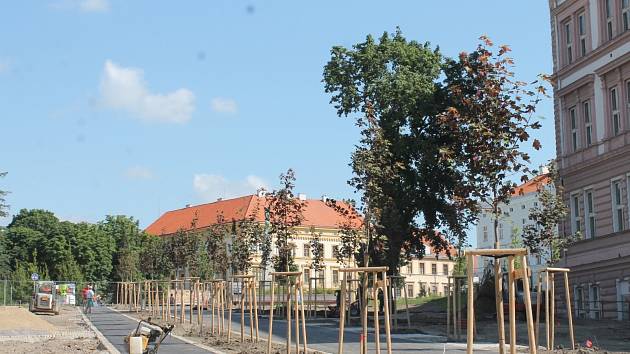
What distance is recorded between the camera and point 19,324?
38.3m

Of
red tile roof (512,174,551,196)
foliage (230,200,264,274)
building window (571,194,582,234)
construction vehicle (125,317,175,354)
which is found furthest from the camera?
foliage (230,200,264,274)

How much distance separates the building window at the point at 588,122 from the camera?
41.3 metres

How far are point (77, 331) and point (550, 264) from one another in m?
18.5

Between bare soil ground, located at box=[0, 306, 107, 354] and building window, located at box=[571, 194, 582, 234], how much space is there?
2273 cm

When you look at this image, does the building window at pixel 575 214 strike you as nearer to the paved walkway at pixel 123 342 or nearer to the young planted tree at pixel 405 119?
the young planted tree at pixel 405 119

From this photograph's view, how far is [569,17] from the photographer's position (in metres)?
43.6

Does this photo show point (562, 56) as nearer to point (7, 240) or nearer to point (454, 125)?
point (454, 125)

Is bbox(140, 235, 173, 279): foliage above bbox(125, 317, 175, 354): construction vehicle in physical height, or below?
above

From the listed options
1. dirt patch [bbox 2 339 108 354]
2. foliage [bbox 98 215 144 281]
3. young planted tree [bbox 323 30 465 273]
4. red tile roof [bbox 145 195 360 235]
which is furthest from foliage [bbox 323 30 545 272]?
red tile roof [bbox 145 195 360 235]

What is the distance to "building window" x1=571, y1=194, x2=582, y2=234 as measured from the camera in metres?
42.4

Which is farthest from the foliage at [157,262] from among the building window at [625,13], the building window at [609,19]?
the building window at [625,13]

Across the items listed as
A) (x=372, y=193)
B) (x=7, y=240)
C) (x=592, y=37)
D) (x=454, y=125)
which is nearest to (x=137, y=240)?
(x=7, y=240)

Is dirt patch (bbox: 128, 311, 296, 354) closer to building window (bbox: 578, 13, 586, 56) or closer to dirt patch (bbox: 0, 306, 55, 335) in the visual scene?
dirt patch (bbox: 0, 306, 55, 335)

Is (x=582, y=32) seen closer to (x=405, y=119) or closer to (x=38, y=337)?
(x=405, y=119)
